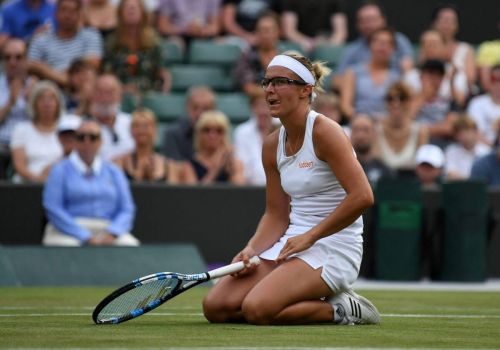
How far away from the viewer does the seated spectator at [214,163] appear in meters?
13.7

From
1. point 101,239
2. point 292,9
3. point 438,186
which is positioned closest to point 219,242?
point 101,239

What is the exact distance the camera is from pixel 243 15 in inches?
688

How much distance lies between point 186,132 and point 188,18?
298 cm

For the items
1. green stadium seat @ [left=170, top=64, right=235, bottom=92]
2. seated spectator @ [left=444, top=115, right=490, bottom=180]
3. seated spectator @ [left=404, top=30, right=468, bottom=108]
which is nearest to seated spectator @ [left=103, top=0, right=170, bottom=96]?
green stadium seat @ [left=170, top=64, right=235, bottom=92]

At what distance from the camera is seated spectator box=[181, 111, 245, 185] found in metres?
13.7

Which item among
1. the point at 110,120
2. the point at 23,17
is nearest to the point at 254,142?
the point at 110,120

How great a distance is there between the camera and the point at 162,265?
11.9 m

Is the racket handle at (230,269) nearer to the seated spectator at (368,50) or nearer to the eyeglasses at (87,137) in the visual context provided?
the eyeglasses at (87,137)

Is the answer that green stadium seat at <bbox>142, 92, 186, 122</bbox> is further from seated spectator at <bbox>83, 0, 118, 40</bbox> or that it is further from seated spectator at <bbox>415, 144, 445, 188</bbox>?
seated spectator at <bbox>415, 144, 445, 188</bbox>

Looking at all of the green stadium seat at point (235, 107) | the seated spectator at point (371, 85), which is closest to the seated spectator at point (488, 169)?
the seated spectator at point (371, 85)

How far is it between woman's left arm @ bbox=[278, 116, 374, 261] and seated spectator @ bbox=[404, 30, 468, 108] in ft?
28.1

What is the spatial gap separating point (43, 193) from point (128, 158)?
1.27 m

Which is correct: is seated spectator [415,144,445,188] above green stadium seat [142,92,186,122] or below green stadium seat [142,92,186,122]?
below

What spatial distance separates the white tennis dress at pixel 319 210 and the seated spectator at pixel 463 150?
7.25 m
